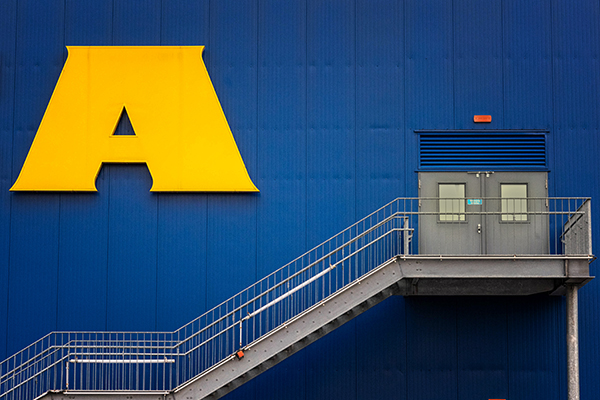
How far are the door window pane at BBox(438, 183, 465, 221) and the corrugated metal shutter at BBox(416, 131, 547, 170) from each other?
55 centimetres

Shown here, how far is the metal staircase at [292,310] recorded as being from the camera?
1391cm

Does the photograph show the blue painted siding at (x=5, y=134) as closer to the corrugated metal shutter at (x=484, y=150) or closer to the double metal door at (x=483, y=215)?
the double metal door at (x=483, y=215)

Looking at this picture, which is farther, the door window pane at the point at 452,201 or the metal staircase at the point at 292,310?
the door window pane at the point at 452,201

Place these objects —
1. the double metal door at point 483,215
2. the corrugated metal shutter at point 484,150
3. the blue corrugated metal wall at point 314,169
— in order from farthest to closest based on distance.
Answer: the corrugated metal shutter at point 484,150 < the blue corrugated metal wall at point 314,169 < the double metal door at point 483,215

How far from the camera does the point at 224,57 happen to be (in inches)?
677

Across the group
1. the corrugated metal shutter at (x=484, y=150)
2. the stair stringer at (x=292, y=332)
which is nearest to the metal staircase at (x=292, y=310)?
the stair stringer at (x=292, y=332)

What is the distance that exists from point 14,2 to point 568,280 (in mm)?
16235

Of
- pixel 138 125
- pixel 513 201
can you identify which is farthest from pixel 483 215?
pixel 138 125

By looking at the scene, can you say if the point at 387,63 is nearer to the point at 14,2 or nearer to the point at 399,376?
the point at 399,376

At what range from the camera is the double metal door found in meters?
15.8

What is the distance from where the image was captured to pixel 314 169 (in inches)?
667

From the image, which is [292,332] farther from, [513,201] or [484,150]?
[484,150]

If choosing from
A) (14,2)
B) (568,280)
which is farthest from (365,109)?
(14,2)

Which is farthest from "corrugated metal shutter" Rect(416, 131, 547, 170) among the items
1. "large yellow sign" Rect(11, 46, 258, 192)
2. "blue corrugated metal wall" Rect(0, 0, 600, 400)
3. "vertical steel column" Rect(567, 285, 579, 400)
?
"large yellow sign" Rect(11, 46, 258, 192)
